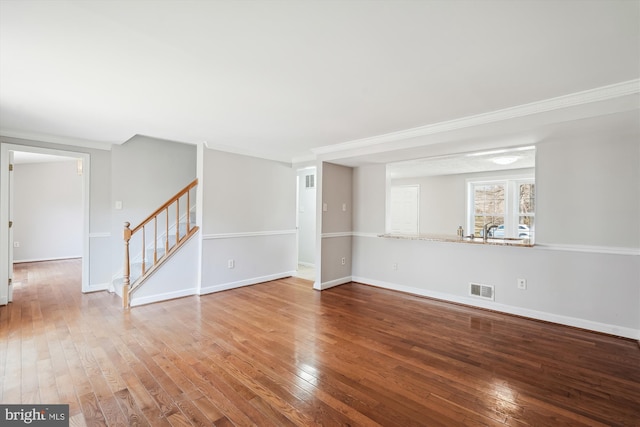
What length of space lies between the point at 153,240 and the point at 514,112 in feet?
18.0

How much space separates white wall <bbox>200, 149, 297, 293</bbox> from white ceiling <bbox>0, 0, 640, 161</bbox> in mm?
1540

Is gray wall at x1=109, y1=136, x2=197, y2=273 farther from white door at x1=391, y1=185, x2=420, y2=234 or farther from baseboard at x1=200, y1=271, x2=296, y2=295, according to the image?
white door at x1=391, y1=185, x2=420, y2=234

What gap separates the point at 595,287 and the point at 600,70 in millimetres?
2304

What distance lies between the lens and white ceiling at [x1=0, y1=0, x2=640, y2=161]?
5.13 feet

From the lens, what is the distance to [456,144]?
3535 millimetres

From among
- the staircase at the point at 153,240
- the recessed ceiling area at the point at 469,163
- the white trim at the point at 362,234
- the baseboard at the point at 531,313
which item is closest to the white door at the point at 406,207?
the recessed ceiling area at the point at 469,163

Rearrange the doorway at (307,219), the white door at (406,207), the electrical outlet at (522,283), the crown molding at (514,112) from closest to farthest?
the crown molding at (514,112) < the electrical outlet at (522,283) < the doorway at (307,219) < the white door at (406,207)

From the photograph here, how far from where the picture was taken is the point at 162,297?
4.16m

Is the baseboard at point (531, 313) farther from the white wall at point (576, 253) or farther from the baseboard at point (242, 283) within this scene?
the baseboard at point (242, 283)

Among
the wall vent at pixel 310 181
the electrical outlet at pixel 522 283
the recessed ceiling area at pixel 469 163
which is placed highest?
the recessed ceiling area at pixel 469 163

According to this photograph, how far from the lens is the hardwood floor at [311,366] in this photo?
6.10ft

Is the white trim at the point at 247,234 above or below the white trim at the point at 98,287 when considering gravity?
above

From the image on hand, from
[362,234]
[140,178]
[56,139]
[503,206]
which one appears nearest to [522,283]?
[362,234]

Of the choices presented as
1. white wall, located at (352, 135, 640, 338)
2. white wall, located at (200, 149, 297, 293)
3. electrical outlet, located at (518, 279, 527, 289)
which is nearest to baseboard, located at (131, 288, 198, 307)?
white wall, located at (200, 149, 297, 293)
